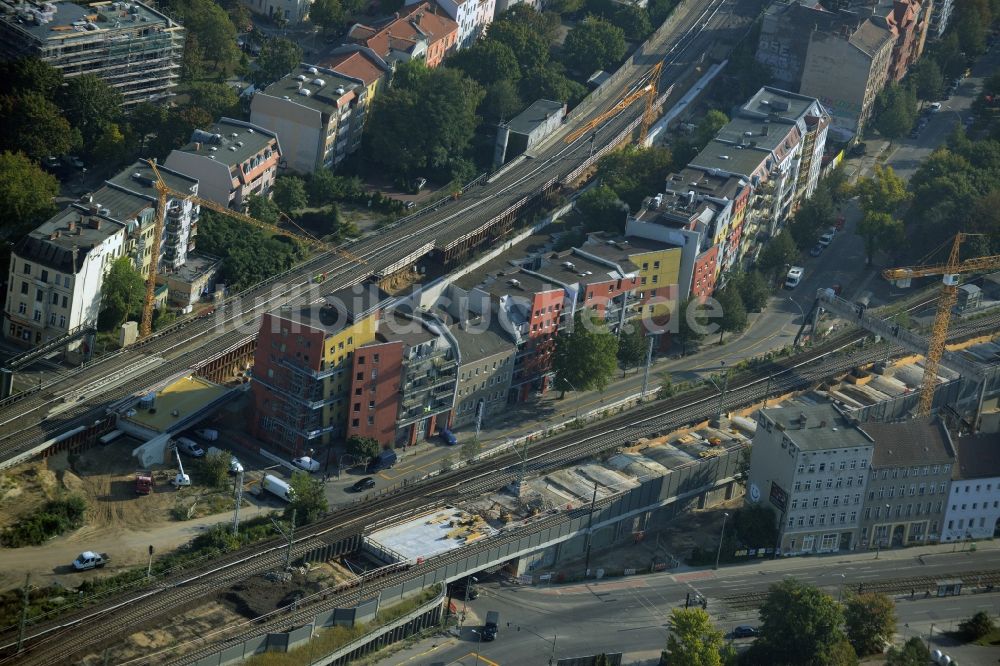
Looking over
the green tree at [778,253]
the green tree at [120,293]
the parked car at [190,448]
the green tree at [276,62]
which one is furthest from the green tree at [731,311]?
the green tree at [120,293]

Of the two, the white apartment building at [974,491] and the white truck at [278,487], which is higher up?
the white apartment building at [974,491]

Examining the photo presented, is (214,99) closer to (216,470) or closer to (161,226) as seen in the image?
(161,226)

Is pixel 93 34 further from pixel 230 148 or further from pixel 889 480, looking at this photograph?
pixel 889 480

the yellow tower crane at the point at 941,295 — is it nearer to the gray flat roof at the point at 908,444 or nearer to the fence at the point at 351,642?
the gray flat roof at the point at 908,444

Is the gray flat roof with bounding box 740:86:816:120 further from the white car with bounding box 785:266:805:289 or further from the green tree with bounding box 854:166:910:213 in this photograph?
the white car with bounding box 785:266:805:289

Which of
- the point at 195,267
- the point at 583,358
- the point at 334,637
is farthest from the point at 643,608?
the point at 195,267

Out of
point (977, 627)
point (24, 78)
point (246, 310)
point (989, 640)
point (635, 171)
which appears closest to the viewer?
→ point (977, 627)
